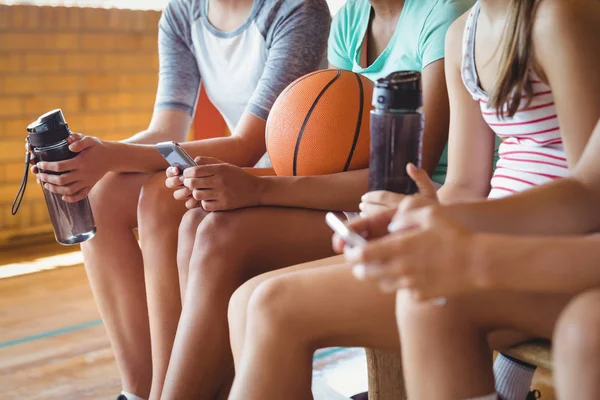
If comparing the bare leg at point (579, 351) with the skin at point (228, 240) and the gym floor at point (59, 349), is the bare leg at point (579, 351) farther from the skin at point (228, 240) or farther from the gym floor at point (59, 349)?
the gym floor at point (59, 349)

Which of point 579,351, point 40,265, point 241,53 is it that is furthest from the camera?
point 40,265

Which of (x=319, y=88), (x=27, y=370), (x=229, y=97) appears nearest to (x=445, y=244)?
(x=319, y=88)

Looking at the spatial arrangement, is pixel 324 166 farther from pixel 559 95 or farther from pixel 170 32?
pixel 170 32

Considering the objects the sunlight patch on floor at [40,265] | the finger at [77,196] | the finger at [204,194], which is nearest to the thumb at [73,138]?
the finger at [77,196]

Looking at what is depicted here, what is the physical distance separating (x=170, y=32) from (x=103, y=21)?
129 centimetres

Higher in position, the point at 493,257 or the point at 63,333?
the point at 493,257

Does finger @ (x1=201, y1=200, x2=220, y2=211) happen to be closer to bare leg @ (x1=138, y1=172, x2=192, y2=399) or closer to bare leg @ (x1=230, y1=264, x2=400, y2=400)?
bare leg @ (x1=138, y1=172, x2=192, y2=399)

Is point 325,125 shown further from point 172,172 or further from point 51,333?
point 51,333

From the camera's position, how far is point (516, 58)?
3.89ft

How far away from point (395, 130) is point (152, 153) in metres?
0.70

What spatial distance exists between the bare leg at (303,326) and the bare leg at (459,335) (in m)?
0.12

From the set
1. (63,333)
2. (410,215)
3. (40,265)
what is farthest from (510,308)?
(40,265)

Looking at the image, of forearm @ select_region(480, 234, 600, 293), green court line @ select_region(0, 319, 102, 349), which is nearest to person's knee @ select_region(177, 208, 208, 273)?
forearm @ select_region(480, 234, 600, 293)

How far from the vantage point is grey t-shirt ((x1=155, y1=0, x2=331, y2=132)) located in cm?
181
